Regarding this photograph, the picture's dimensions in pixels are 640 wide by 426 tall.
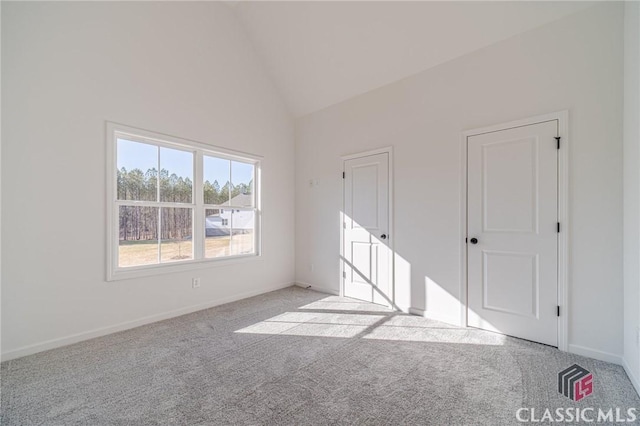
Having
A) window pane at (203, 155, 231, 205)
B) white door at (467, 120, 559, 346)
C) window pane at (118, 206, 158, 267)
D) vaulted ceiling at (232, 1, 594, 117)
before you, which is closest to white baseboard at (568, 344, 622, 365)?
white door at (467, 120, 559, 346)

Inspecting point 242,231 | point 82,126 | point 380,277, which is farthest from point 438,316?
point 82,126

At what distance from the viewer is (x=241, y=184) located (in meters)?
4.44

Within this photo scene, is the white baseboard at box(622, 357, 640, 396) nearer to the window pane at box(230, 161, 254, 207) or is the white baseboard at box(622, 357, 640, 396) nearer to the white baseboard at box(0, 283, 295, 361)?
the white baseboard at box(0, 283, 295, 361)

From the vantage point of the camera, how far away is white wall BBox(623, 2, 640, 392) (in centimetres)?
204

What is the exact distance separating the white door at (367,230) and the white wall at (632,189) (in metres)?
2.19

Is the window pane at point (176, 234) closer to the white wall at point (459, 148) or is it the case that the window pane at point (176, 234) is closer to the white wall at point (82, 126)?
the white wall at point (82, 126)

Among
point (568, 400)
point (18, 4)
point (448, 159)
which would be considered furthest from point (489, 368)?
point (18, 4)

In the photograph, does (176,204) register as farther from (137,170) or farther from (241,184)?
(241,184)

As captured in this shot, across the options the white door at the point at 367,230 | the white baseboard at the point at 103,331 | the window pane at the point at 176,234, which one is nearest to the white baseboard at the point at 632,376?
the white door at the point at 367,230

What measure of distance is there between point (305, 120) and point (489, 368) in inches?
168

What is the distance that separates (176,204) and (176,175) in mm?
383

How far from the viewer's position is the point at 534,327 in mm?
2705

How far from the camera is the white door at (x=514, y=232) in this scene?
8.63 ft

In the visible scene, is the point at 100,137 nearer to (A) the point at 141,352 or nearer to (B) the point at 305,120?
(A) the point at 141,352
